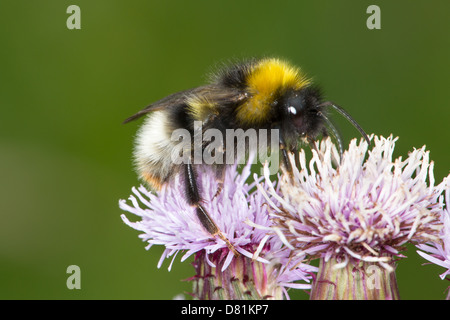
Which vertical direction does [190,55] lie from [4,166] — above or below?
above

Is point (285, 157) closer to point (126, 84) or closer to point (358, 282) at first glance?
point (358, 282)

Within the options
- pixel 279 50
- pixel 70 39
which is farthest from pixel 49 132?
pixel 279 50

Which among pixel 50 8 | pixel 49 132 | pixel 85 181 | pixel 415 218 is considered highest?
pixel 50 8

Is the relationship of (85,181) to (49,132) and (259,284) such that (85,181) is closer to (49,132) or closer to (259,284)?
(49,132)

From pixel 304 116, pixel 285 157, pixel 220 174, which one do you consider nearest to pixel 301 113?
pixel 304 116

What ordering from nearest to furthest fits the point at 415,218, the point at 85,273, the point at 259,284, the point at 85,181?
the point at 415,218 < the point at 259,284 < the point at 85,273 < the point at 85,181

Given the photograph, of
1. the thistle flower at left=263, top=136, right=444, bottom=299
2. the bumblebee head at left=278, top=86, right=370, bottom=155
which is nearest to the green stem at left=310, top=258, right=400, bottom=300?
the thistle flower at left=263, top=136, right=444, bottom=299

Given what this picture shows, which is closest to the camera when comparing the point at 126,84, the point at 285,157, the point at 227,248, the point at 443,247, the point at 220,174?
the point at 443,247

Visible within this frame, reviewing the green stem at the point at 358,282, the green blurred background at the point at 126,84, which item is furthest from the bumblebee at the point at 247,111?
the green blurred background at the point at 126,84
